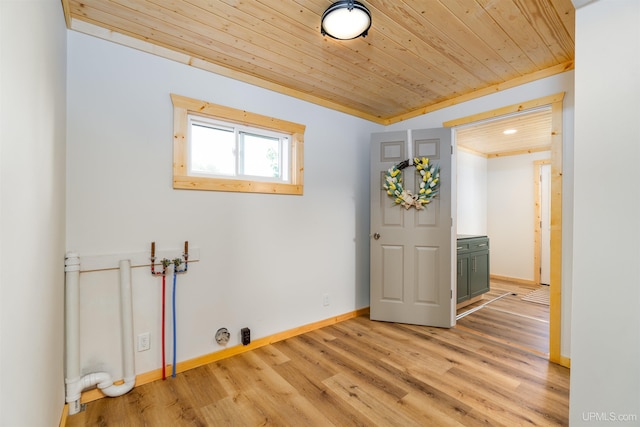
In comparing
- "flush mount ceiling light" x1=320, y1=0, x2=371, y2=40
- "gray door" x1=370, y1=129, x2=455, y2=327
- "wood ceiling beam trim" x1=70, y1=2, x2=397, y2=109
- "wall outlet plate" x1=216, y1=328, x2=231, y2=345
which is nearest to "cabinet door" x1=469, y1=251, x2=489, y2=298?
"gray door" x1=370, y1=129, x2=455, y2=327

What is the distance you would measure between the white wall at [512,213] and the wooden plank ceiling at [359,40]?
3177mm

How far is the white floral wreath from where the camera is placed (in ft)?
9.93

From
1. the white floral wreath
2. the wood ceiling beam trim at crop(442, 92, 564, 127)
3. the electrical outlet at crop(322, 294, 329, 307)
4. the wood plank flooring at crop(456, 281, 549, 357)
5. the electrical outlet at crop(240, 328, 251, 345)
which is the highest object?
the wood ceiling beam trim at crop(442, 92, 564, 127)

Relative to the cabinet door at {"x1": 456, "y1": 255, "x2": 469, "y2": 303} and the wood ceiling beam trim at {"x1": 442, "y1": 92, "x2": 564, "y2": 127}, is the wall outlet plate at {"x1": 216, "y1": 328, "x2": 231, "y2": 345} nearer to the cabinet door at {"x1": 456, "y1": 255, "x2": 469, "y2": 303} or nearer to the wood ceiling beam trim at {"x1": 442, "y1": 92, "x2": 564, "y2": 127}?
the cabinet door at {"x1": 456, "y1": 255, "x2": 469, "y2": 303}

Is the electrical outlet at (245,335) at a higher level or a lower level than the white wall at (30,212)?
lower

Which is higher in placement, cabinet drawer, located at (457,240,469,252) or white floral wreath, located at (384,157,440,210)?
white floral wreath, located at (384,157,440,210)

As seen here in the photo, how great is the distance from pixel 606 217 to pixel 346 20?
1664 mm

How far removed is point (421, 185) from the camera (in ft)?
10.0

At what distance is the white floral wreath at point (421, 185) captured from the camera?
3026 millimetres

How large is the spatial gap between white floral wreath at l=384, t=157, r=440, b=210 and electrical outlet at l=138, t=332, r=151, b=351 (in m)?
2.57

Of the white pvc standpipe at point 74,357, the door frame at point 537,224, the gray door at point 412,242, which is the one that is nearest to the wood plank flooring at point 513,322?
the gray door at point 412,242

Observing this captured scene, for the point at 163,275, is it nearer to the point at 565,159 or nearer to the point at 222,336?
the point at 222,336

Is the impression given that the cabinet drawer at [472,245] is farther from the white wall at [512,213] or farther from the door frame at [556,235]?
the white wall at [512,213]

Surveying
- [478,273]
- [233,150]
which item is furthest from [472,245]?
[233,150]
